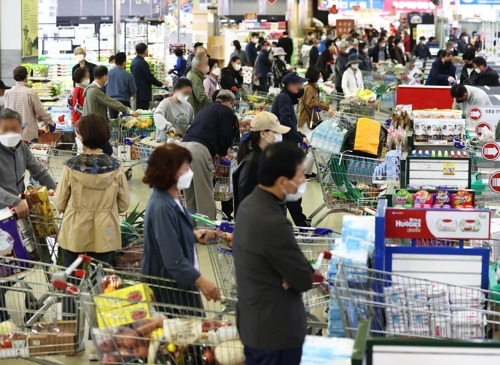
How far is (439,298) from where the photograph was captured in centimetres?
561

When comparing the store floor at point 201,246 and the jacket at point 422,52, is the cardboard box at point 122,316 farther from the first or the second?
the jacket at point 422,52

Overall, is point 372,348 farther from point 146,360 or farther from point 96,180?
point 96,180

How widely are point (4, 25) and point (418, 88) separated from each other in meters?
6.05

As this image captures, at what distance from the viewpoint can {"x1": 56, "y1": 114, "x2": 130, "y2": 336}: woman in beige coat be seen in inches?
267

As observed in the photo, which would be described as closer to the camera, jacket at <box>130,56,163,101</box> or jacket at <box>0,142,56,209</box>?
jacket at <box>0,142,56,209</box>

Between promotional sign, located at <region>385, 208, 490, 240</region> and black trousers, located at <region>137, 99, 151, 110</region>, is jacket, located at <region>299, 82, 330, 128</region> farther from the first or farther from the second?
promotional sign, located at <region>385, 208, 490, 240</region>

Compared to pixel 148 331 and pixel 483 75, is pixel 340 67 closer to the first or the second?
pixel 483 75

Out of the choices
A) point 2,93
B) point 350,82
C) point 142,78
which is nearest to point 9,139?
point 2,93

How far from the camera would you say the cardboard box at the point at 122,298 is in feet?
17.3

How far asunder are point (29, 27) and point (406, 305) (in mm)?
11699

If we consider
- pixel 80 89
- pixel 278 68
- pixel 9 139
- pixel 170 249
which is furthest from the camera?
pixel 278 68

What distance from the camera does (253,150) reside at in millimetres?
8023

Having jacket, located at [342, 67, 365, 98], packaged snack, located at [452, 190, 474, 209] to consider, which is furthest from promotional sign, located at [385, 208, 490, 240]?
jacket, located at [342, 67, 365, 98]

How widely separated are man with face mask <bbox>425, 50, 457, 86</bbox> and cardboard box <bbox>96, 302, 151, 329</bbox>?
599 inches
